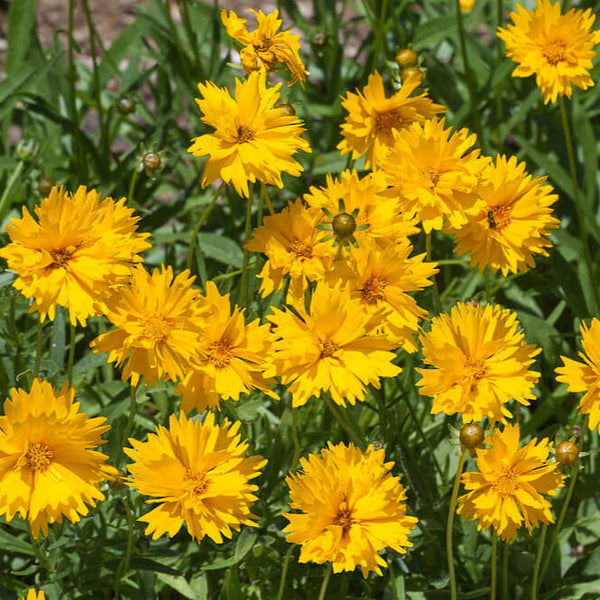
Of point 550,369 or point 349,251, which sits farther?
point 550,369

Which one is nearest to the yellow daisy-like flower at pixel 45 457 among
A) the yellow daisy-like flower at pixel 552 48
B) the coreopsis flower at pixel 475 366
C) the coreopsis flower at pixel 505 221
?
the coreopsis flower at pixel 475 366

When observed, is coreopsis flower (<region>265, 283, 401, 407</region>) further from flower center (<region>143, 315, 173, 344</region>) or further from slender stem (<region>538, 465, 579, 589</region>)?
slender stem (<region>538, 465, 579, 589</region>)

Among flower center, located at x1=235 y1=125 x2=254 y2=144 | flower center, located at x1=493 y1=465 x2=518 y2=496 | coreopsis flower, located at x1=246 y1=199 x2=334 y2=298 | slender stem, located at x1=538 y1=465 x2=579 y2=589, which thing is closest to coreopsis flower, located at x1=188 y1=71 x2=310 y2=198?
flower center, located at x1=235 y1=125 x2=254 y2=144

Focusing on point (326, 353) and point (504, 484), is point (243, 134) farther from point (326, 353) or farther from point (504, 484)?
point (504, 484)

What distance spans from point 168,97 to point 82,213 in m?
1.44

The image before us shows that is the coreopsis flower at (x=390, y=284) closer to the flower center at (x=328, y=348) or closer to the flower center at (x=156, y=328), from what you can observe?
the flower center at (x=328, y=348)

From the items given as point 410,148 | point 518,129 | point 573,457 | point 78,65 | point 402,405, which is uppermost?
point 78,65

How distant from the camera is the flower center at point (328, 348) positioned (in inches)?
57.8

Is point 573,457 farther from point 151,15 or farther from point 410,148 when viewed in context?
Answer: point 151,15

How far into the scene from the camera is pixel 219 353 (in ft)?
5.07

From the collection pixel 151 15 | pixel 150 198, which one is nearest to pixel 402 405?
pixel 150 198

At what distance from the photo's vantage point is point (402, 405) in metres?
2.03

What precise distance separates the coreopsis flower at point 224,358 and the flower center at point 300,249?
17 centimetres

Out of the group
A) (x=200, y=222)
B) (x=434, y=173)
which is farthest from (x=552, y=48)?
(x=200, y=222)
